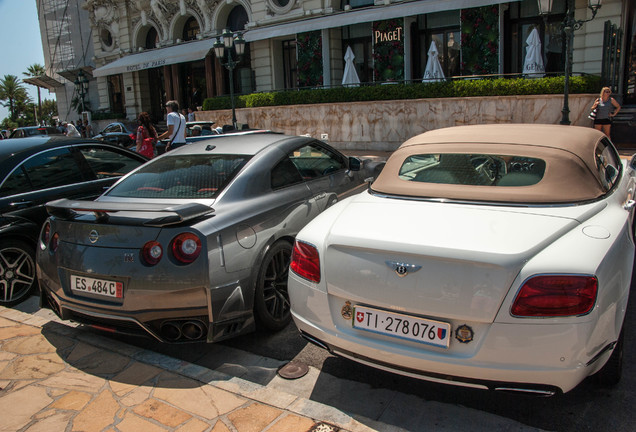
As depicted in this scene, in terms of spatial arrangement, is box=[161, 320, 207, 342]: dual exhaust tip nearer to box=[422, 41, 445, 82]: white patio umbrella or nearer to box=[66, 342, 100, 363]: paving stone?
box=[66, 342, 100, 363]: paving stone

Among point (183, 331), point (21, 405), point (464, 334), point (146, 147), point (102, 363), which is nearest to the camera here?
point (464, 334)

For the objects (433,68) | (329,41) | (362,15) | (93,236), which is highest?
(362,15)

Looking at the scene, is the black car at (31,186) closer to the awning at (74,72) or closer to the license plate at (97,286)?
the license plate at (97,286)

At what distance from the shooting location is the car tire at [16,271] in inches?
195

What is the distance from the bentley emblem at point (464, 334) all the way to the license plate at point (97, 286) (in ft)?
7.24

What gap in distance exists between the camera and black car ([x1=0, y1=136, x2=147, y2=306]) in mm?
4957

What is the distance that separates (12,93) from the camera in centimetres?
8200

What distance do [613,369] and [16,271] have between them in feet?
16.8

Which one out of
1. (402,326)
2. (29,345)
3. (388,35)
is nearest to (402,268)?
(402,326)

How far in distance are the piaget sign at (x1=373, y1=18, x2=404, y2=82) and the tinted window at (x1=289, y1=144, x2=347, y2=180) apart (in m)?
16.8

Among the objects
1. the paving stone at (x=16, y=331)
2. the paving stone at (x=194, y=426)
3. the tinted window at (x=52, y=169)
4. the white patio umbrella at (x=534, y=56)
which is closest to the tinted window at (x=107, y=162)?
the tinted window at (x=52, y=169)

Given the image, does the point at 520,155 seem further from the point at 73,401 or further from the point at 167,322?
the point at 73,401

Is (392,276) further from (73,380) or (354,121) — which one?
(354,121)

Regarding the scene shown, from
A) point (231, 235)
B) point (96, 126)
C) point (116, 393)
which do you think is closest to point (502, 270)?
point (231, 235)
